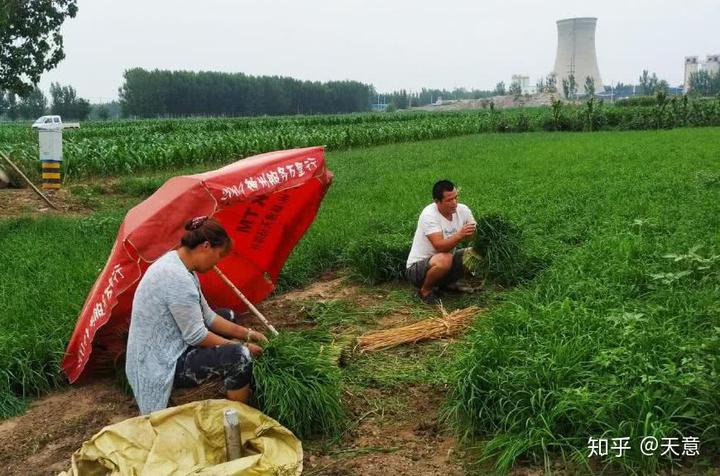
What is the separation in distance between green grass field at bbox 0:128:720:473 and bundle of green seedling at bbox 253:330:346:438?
69 centimetres

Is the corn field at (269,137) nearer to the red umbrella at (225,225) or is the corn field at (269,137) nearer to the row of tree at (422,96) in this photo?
the red umbrella at (225,225)

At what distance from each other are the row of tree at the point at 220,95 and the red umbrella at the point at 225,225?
7837 centimetres

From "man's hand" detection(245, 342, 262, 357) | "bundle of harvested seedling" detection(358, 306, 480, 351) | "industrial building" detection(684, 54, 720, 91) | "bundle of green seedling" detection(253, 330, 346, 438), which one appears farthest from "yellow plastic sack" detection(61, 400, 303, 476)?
"industrial building" detection(684, 54, 720, 91)

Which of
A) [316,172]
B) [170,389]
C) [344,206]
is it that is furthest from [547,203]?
[170,389]

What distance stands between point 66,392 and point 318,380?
6.51 ft

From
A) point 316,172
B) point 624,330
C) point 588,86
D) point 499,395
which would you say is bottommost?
point 499,395

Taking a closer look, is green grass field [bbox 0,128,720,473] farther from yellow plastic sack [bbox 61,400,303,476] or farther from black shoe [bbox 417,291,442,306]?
yellow plastic sack [bbox 61,400,303,476]

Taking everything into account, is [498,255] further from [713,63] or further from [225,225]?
[713,63]

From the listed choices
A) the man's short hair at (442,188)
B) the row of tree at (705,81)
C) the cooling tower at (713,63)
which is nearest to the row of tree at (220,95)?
the row of tree at (705,81)

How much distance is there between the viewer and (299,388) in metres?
3.83

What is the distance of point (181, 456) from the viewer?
3393 mm

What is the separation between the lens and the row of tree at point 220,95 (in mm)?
79000

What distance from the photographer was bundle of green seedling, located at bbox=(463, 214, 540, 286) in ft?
21.0

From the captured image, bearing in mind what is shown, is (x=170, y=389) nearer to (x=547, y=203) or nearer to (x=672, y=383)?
(x=672, y=383)
